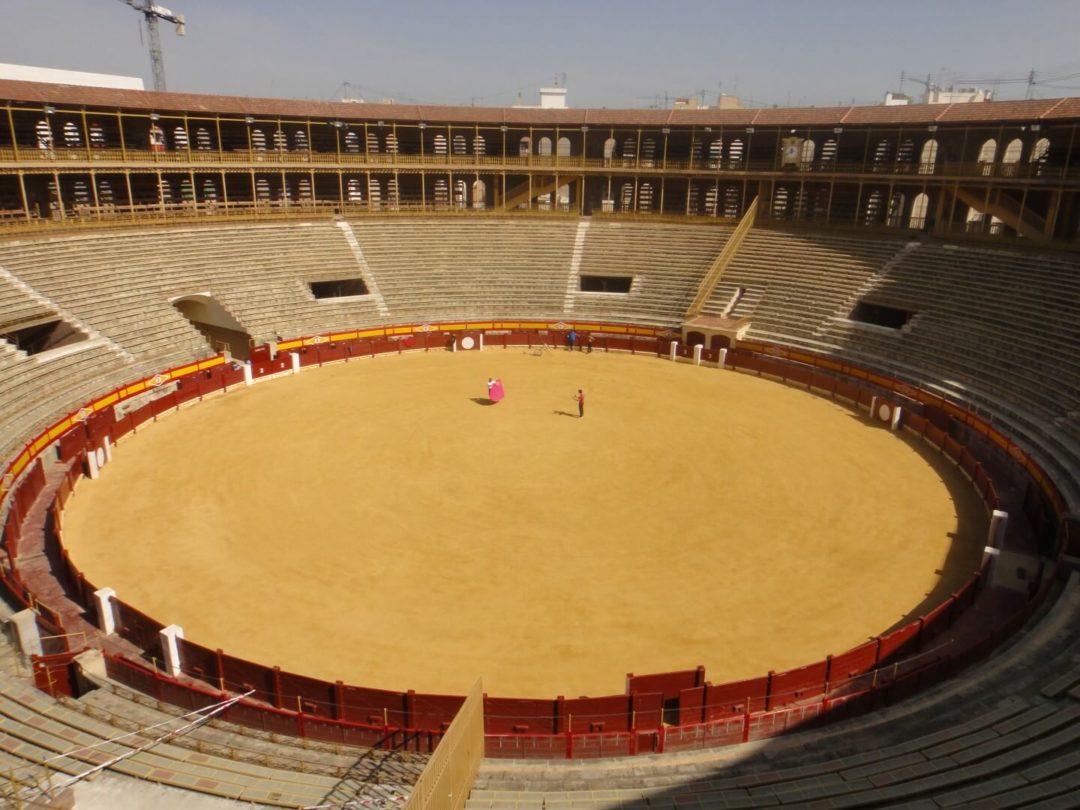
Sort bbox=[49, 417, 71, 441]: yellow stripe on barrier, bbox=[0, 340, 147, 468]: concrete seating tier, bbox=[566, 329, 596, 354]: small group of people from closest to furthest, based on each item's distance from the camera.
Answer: bbox=[49, 417, 71, 441]: yellow stripe on barrier → bbox=[0, 340, 147, 468]: concrete seating tier → bbox=[566, 329, 596, 354]: small group of people

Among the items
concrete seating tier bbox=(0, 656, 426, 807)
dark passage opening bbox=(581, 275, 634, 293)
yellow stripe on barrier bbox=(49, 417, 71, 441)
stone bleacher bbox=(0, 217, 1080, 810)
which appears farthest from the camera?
dark passage opening bbox=(581, 275, 634, 293)

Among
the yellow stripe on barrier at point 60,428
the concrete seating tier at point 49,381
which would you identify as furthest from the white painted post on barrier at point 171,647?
the yellow stripe on barrier at point 60,428

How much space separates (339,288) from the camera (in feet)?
141

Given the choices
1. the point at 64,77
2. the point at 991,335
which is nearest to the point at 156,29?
the point at 64,77

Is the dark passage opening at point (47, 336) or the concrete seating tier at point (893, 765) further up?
the dark passage opening at point (47, 336)

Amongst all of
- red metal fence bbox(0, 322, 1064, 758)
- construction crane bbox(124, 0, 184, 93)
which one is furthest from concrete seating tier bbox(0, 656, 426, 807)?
construction crane bbox(124, 0, 184, 93)

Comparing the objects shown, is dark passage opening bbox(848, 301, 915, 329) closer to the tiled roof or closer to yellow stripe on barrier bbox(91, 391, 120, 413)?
the tiled roof

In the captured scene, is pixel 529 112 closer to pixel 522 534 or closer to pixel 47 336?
pixel 47 336

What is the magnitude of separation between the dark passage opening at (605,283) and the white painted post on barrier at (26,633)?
3427 centimetres

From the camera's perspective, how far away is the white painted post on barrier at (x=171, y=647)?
1460cm

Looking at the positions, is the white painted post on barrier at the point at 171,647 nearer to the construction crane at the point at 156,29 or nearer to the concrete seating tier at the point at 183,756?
the concrete seating tier at the point at 183,756

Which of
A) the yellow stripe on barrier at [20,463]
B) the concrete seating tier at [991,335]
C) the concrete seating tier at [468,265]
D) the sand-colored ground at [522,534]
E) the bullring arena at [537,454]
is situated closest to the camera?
the bullring arena at [537,454]

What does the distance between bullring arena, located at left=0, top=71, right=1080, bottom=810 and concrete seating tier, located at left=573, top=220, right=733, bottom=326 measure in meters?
0.28

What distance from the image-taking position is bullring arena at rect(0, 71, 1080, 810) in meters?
12.6
